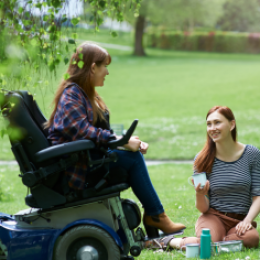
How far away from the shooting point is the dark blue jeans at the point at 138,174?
3246 mm

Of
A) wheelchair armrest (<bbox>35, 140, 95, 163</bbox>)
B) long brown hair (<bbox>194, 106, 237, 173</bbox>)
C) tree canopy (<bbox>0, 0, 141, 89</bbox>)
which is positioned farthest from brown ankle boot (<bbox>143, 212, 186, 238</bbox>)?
tree canopy (<bbox>0, 0, 141, 89</bbox>)

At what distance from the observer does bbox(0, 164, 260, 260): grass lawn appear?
3.47 metres

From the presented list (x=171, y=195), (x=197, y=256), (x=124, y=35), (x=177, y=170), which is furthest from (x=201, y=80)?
(x=124, y=35)

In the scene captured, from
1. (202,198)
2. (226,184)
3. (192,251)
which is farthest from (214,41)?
(192,251)

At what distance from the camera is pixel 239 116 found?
1616 cm

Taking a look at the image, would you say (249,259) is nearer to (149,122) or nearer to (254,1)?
(149,122)

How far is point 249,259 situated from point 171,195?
2926 millimetres

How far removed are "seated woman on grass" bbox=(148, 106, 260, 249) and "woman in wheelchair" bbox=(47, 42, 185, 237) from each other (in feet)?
1.08

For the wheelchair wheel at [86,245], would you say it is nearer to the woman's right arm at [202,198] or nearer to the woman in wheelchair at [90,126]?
→ the woman in wheelchair at [90,126]

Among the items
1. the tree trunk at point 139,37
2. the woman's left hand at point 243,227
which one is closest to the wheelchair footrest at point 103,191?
the woman's left hand at point 243,227

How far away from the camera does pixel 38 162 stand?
10.1ft

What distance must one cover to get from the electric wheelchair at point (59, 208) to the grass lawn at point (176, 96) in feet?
8.28

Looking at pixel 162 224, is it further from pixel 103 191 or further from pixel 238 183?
pixel 238 183

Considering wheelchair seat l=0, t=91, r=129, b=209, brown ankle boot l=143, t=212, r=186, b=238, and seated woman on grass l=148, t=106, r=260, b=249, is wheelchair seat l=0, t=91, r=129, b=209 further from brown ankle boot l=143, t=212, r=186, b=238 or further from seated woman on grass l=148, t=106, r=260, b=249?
seated woman on grass l=148, t=106, r=260, b=249
